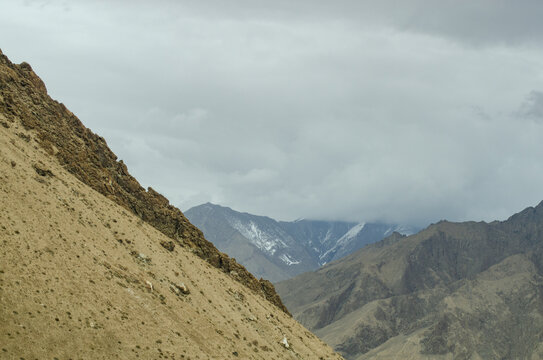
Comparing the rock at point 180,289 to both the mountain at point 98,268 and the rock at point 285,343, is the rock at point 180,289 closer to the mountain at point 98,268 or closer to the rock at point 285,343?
the mountain at point 98,268

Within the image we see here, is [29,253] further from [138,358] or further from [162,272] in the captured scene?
[162,272]

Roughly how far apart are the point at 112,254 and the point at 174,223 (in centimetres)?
3123

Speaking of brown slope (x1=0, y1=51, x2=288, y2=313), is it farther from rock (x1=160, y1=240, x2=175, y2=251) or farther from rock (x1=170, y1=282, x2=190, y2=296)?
rock (x1=170, y1=282, x2=190, y2=296)

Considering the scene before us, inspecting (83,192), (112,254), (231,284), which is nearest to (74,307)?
(112,254)

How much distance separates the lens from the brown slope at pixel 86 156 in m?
94.1

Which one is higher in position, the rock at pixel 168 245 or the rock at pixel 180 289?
the rock at pixel 168 245

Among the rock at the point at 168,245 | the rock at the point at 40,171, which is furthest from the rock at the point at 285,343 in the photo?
the rock at the point at 40,171

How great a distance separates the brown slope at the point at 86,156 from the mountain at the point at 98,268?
253 millimetres

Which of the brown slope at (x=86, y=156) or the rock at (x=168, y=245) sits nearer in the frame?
the brown slope at (x=86, y=156)

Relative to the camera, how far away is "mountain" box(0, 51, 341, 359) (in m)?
60.7

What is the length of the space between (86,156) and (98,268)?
109ft

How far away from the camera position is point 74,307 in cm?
6297

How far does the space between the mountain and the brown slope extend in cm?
25

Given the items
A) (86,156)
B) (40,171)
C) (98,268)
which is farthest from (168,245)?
(98,268)
